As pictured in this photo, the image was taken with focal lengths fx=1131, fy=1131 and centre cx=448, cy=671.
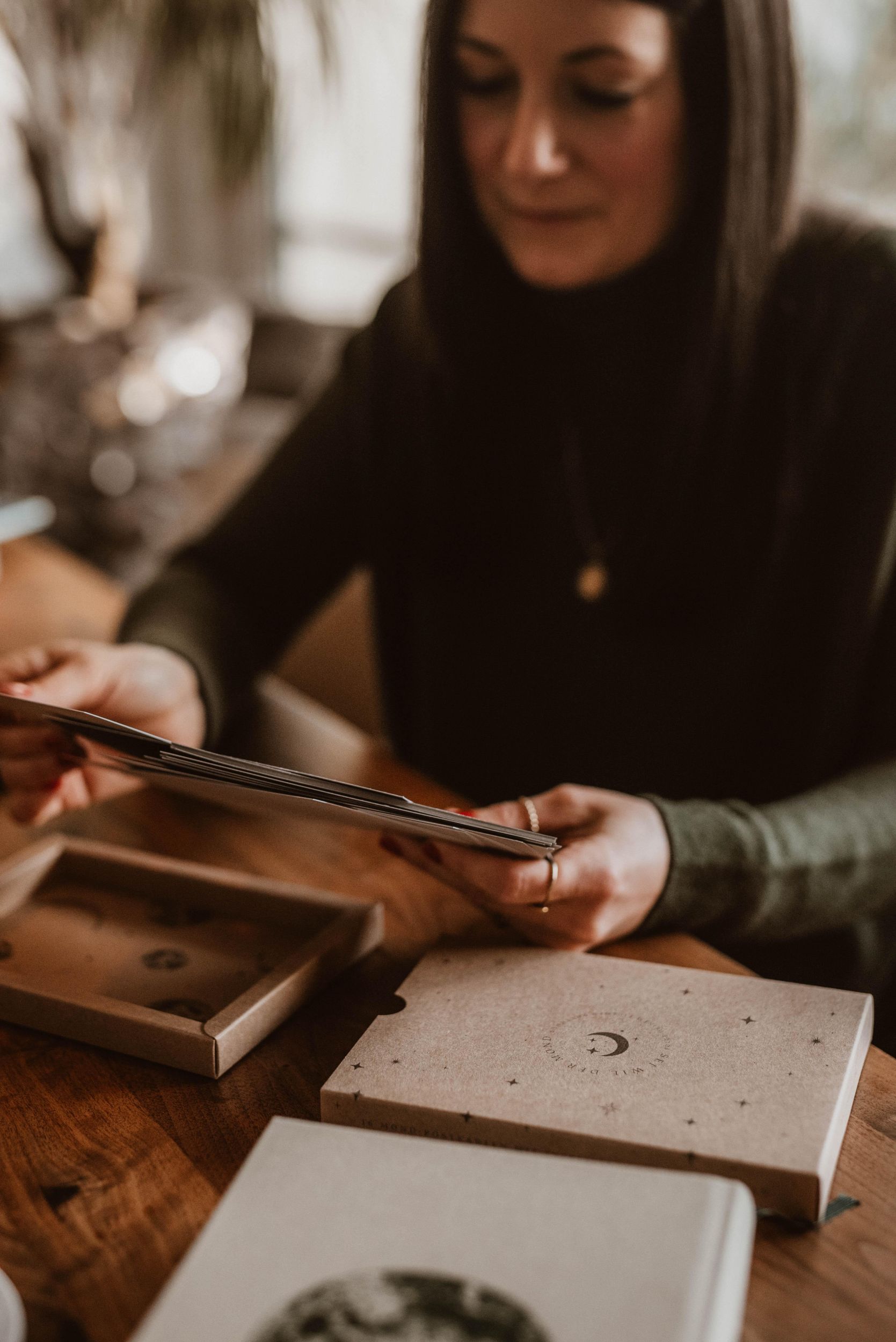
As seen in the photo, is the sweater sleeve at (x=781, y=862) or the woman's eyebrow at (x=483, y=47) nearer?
the sweater sleeve at (x=781, y=862)

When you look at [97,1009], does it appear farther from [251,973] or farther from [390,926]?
[390,926]

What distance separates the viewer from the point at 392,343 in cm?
119

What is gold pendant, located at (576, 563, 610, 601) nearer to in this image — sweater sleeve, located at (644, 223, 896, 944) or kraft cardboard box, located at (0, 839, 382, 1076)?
sweater sleeve, located at (644, 223, 896, 944)

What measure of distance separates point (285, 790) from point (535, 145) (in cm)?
62

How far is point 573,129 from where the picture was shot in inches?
36.7

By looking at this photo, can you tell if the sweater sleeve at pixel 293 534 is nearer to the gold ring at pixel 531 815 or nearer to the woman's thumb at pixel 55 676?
the woman's thumb at pixel 55 676

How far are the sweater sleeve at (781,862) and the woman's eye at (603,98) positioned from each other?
0.57 metres

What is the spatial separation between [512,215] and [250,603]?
0.45m

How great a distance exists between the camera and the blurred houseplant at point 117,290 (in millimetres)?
2084

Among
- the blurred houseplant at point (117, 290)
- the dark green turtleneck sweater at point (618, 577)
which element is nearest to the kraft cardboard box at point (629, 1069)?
the dark green turtleneck sweater at point (618, 577)

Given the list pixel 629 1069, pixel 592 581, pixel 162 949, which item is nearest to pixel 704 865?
pixel 629 1069

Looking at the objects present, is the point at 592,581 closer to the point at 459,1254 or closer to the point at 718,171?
the point at 718,171

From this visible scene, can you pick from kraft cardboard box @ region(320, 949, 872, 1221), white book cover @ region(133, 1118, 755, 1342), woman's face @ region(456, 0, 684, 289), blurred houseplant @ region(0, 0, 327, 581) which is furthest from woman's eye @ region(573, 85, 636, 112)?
blurred houseplant @ region(0, 0, 327, 581)

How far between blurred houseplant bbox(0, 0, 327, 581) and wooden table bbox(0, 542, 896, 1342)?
5.95ft
